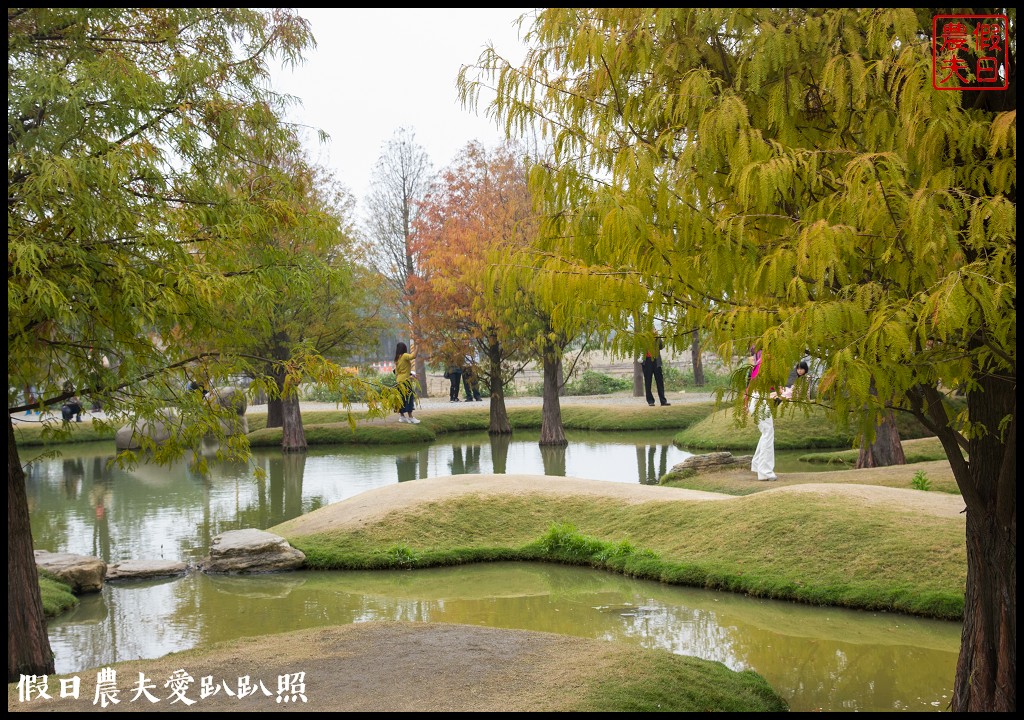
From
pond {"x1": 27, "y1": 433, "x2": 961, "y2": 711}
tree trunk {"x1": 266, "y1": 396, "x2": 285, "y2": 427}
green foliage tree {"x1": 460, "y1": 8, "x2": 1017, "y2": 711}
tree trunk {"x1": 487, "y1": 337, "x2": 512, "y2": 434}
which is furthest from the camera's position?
tree trunk {"x1": 266, "y1": 396, "x2": 285, "y2": 427}

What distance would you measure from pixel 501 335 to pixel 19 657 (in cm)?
1875

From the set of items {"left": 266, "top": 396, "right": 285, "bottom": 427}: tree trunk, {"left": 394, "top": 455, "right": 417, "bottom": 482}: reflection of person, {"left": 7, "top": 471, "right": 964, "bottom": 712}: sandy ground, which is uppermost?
{"left": 266, "top": 396, "right": 285, "bottom": 427}: tree trunk

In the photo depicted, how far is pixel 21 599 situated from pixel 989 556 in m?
7.12

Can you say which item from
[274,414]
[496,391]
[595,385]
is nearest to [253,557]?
[496,391]

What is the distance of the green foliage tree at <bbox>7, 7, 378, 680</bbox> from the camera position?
6406mm

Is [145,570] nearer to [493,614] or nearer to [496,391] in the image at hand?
[493,614]

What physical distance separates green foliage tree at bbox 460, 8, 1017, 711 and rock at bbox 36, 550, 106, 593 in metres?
8.40

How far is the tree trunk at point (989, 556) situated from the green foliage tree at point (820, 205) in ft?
0.04

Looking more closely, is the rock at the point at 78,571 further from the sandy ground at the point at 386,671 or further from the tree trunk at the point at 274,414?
the tree trunk at the point at 274,414

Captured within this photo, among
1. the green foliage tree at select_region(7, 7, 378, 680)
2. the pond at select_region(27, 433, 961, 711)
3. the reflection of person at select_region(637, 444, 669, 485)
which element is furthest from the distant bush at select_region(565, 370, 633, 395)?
the green foliage tree at select_region(7, 7, 378, 680)

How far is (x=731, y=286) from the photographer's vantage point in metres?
5.08

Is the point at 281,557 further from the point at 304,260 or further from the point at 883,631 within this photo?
the point at 883,631

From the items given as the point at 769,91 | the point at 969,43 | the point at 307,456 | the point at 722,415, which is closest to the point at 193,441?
the point at 769,91

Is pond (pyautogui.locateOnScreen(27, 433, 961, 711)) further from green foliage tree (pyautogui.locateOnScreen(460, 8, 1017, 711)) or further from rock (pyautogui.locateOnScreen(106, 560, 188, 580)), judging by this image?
green foliage tree (pyautogui.locateOnScreen(460, 8, 1017, 711))
